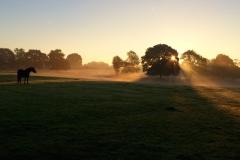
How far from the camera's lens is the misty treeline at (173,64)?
404ft

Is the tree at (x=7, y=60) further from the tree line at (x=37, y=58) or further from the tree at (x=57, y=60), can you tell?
the tree at (x=57, y=60)

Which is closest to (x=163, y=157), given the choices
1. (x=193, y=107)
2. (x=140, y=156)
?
(x=140, y=156)

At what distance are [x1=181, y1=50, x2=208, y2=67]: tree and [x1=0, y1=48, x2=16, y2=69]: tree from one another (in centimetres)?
7189

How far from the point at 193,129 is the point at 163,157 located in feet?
20.2

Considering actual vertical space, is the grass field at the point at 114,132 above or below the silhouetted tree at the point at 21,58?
below

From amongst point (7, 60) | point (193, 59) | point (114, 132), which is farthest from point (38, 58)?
point (114, 132)

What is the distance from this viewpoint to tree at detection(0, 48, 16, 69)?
162m

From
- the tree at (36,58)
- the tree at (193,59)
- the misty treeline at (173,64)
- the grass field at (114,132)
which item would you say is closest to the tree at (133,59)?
the misty treeline at (173,64)

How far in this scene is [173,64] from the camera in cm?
12350

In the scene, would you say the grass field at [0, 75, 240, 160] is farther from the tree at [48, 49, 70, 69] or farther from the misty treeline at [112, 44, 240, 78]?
the tree at [48, 49, 70, 69]

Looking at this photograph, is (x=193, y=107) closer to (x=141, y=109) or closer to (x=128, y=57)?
(x=141, y=109)

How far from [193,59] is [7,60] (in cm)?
7724

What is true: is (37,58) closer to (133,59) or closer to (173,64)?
(133,59)

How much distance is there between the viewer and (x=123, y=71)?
162500 millimetres
